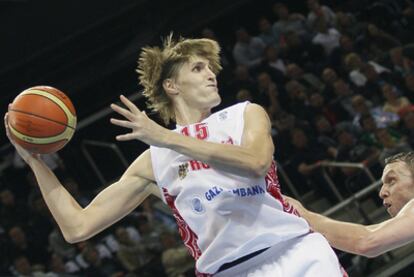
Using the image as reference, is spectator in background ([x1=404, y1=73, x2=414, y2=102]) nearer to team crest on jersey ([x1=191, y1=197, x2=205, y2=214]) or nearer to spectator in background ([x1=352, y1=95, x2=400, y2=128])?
spectator in background ([x1=352, y1=95, x2=400, y2=128])

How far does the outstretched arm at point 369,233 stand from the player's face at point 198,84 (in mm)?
656

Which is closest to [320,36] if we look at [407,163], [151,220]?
[151,220]

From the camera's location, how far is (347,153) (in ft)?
31.7

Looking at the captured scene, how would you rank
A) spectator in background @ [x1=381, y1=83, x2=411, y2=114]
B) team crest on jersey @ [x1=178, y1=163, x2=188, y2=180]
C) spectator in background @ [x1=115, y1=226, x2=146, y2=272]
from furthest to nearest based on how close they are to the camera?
spectator in background @ [x1=381, y1=83, x2=411, y2=114]
spectator in background @ [x1=115, y1=226, x2=146, y2=272]
team crest on jersey @ [x1=178, y1=163, x2=188, y2=180]

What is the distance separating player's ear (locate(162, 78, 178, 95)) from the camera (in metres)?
4.27

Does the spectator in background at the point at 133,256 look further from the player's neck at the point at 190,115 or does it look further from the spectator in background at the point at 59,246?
the player's neck at the point at 190,115

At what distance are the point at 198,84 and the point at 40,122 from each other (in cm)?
82

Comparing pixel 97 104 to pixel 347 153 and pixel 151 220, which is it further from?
pixel 347 153

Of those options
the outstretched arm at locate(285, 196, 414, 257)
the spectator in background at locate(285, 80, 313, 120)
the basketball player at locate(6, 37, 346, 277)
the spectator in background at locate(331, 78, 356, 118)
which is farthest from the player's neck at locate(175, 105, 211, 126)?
the spectator in background at locate(331, 78, 356, 118)

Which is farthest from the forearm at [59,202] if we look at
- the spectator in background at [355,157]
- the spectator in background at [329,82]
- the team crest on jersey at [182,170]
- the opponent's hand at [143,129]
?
the spectator in background at [329,82]

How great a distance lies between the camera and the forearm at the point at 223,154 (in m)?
3.62

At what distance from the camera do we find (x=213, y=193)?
3828 millimetres

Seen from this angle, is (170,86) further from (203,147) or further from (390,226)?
(390,226)

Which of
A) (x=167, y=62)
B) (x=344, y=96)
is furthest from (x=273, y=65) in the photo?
(x=167, y=62)
